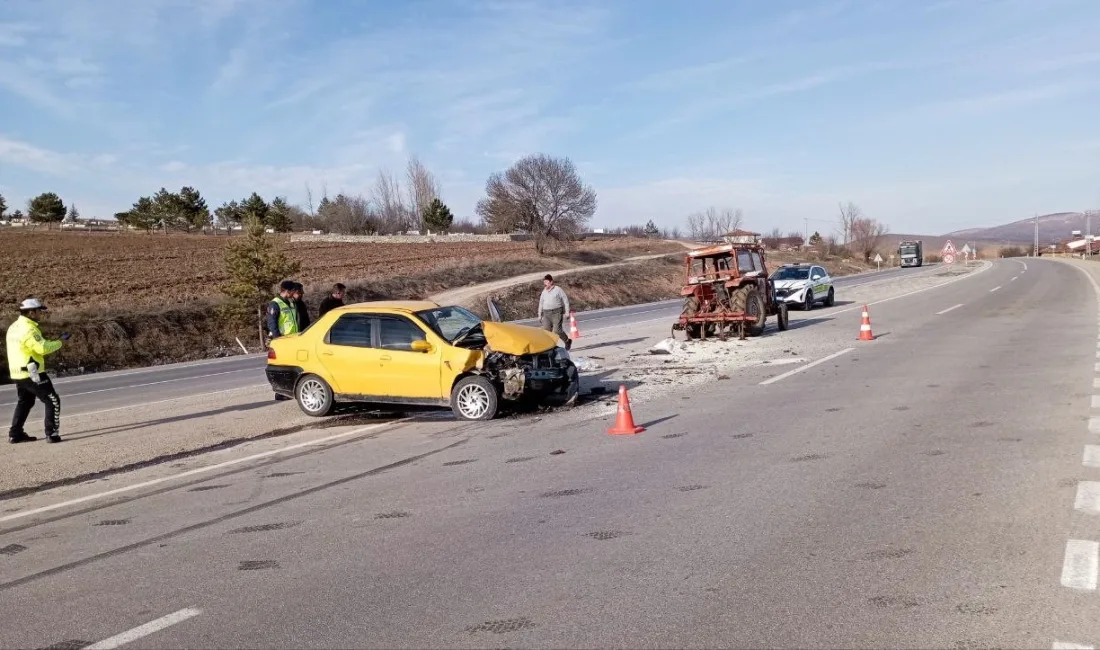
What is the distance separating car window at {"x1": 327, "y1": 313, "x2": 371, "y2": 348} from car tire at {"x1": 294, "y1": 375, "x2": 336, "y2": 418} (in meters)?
0.58

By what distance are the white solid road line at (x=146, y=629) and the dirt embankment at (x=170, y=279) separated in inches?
1007

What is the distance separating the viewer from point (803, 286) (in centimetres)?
3016

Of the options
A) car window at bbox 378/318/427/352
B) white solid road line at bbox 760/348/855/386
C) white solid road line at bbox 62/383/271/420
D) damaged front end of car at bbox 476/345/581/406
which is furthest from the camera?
white solid road line at bbox 62/383/271/420

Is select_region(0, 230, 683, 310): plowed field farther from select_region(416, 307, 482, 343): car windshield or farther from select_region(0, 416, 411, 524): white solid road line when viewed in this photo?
select_region(0, 416, 411, 524): white solid road line

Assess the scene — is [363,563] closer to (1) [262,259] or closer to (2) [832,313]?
(2) [832,313]

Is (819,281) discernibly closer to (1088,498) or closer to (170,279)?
(1088,498)

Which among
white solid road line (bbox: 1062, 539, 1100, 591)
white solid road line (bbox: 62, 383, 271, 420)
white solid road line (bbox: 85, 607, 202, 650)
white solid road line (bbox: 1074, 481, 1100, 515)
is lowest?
white solid road line (bbox: 1074, 481, 1100, 515)

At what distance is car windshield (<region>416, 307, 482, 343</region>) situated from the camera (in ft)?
37.5

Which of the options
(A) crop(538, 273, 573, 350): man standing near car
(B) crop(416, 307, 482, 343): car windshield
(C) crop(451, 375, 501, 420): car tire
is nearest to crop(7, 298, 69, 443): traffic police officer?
(B) crop(416, 307, 482, 343): car windshield

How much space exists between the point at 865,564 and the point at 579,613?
1.70 meters

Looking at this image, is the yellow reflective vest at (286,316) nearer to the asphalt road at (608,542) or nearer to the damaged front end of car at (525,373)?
the asphalt road at (608,542)

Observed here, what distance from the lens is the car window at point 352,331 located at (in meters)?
11.5

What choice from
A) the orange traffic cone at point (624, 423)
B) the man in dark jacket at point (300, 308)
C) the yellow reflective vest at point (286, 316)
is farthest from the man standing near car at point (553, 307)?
the orange traffic cone at point (624, 423)

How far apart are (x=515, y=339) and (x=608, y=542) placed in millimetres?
5796
